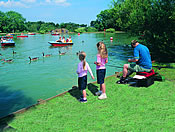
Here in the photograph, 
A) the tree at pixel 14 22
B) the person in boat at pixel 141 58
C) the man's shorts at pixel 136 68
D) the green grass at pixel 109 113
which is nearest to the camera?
the green grass at pixel 109 113

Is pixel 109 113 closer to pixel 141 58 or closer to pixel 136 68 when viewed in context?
pixel 136 68

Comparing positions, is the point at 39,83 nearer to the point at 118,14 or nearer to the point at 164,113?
the point at 164,113

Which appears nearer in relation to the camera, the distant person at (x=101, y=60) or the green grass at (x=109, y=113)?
the green grass at (x=109, y=113)

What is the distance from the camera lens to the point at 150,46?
1479 centimetres

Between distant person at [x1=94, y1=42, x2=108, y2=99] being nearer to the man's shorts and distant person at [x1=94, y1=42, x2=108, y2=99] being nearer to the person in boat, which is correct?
the person in boat

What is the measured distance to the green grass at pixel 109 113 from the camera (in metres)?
4.48

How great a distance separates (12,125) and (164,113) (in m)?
4.07

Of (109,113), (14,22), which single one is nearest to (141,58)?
(109,113)

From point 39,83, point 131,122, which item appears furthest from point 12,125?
point 39,83

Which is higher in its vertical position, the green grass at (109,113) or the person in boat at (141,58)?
the person in boat at (141,58)

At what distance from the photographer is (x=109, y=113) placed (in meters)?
5.13

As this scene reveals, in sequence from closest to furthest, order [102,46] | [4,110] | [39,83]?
[102,46]
[4,110]
[39,83]

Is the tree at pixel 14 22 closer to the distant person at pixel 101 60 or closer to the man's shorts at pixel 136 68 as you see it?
the man's shorts at pixel 136 68

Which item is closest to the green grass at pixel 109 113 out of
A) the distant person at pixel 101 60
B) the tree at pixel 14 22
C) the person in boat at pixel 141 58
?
the distant person at pixel 101 60
